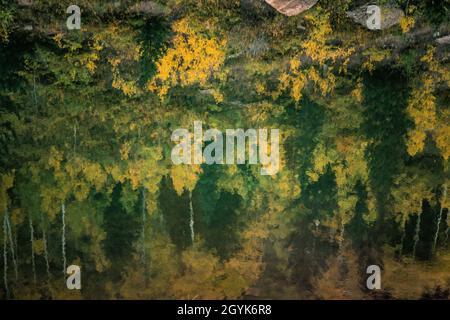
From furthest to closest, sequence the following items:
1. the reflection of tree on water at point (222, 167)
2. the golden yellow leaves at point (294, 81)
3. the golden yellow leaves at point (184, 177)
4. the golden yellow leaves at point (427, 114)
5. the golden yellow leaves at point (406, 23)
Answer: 1. the golden yellow leaves at point (406, 23)
2. the golden yellow leaves at point (294, 81)
3. the golden yellow leaves at point (427, 114)
4. the golden yellow leaves at point (184, 177)
5. the reflection of tree on water at point (222, 167)

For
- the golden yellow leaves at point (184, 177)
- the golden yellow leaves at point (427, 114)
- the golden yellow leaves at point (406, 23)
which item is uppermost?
the golden yellow leaves at point (406, 23)

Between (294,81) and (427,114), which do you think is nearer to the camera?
(427,114)

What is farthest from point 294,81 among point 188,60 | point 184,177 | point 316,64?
point 184,177

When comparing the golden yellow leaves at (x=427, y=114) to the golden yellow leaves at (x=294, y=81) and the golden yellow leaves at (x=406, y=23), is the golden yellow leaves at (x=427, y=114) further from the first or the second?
the golden yellow leaves at (x=294, y=81)

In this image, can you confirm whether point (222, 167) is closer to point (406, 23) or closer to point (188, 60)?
point (188, 60)

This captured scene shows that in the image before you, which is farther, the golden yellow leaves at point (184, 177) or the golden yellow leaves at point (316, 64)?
the golden yellow leaves at point (316, 64)

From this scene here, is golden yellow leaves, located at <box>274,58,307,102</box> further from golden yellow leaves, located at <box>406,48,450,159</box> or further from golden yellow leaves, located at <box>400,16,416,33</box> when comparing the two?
golden yellow leaves, located at <box>400,16,416,33</box>

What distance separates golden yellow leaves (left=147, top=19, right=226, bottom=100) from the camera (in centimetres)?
920

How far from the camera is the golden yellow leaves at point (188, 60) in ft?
30.2

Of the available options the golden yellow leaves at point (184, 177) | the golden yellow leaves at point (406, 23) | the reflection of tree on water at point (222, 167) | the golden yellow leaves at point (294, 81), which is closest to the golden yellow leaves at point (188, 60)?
the reflection of tree on water at point (222, 167)

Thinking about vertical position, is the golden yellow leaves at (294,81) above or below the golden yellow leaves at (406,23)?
below

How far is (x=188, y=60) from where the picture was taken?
369 inches

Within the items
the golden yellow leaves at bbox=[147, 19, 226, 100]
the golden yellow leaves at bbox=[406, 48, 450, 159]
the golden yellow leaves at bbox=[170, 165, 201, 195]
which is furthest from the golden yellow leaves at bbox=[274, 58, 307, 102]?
the golden yellow leaves at bbox=[170, 165, 201, 195]

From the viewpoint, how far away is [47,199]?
637cm
